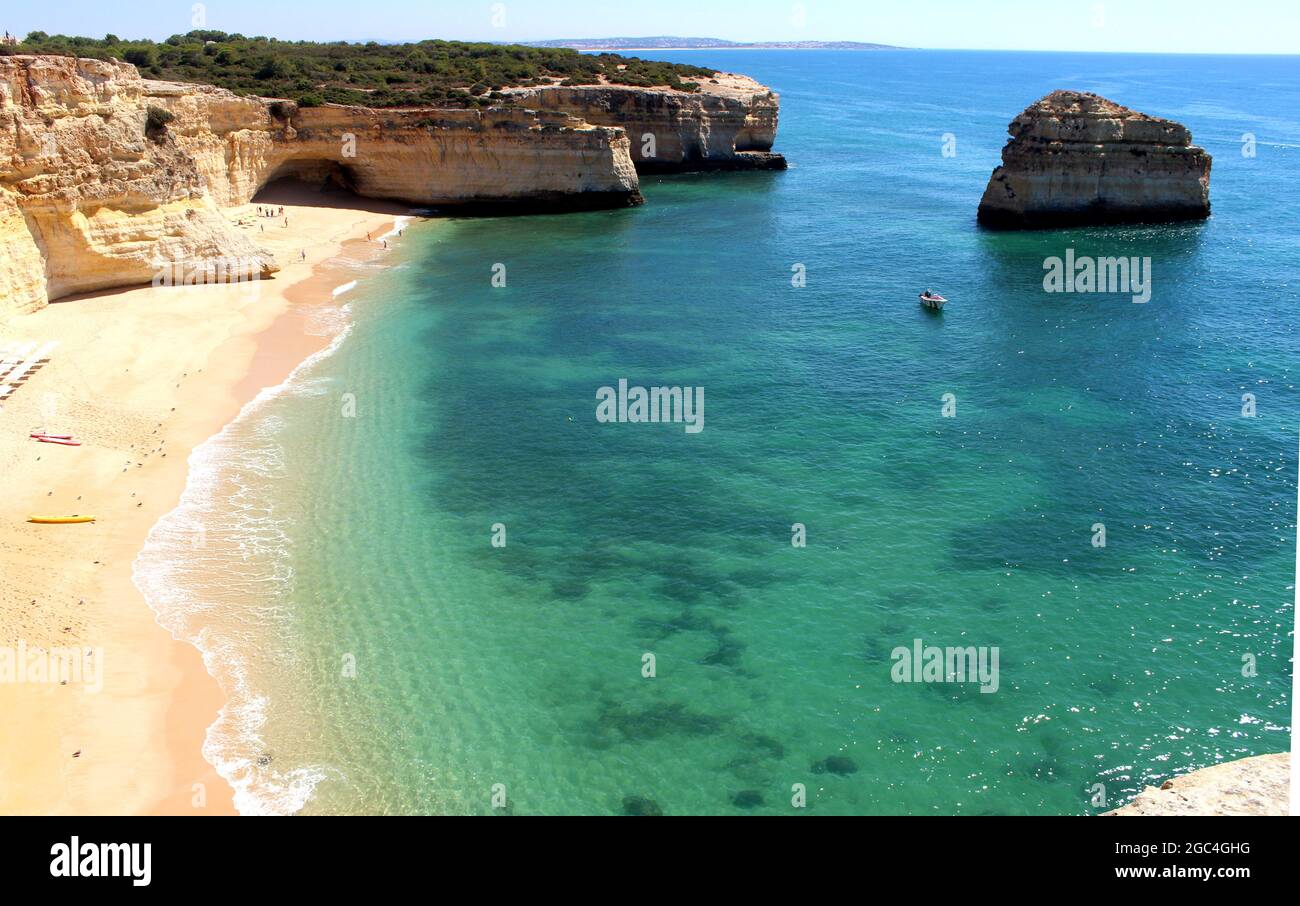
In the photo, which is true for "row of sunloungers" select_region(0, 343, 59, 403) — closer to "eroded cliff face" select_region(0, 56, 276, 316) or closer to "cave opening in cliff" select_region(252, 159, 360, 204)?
"eroded cliff face" select_region(0, 56, 276, 316)

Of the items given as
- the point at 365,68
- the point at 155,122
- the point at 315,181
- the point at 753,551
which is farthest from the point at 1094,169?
the point at 365,68

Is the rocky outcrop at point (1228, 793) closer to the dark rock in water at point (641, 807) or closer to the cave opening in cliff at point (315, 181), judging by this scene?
the dark rock in water at point (641, 807)

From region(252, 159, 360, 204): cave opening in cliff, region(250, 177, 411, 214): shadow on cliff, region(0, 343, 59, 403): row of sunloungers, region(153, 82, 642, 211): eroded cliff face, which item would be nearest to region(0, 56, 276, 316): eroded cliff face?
region(0, 343, 59, 403): row of sunloungers

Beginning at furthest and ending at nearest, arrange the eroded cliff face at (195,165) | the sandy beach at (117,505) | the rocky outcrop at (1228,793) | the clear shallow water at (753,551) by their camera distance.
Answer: the eroded cliff face at (195,165) < the clear shallow water at (753,551) < the sandy beach at (117,505) < the rocky outcrop at (1228,793)

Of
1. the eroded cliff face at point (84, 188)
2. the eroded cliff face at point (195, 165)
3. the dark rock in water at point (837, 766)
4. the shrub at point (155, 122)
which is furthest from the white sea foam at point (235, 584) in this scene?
the shrub at point (155, 122)

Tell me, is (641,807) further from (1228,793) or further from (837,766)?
(1228,793)

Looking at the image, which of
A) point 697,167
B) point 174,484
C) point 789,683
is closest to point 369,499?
point 174,484

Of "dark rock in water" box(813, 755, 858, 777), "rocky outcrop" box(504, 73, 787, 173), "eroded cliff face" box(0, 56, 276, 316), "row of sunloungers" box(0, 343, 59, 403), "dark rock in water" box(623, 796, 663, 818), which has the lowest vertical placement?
"dark rock in water" box(623, 796, 663, 818)
